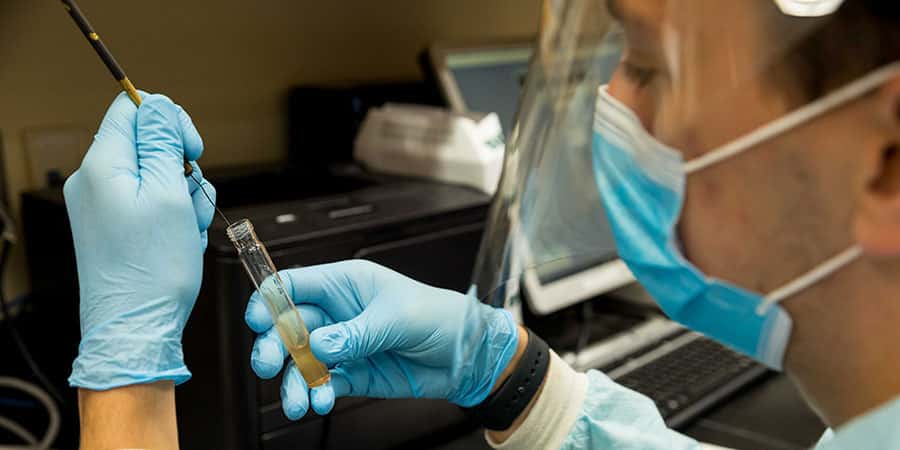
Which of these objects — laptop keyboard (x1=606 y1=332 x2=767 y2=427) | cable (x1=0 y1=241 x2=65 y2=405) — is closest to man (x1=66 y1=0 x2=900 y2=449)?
cable (x1=0 y1=241 x2=65 y2=405)

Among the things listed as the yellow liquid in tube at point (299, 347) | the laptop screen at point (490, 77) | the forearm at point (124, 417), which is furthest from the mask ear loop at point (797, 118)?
the laptop screen at point (490, 77)

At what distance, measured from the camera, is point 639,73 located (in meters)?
0.62

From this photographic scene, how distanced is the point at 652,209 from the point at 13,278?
844 mm

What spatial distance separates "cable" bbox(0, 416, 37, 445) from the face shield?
0.63m

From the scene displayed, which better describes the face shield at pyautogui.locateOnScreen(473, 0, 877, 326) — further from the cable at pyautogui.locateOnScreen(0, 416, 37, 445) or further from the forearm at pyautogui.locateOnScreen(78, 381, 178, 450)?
the cable at pyautogui.locateOnScreen(0, 416, 37, 445)

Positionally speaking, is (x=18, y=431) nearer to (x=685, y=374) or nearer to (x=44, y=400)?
(x=44, y=400)

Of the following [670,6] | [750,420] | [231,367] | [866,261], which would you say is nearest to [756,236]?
[866,261]

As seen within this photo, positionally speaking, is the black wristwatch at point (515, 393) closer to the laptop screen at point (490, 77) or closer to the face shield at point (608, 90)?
the face shield at point (608, 90)

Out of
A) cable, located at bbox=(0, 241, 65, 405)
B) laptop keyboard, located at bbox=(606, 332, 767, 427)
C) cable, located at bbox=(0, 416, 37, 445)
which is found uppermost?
cable, located at bbox=(0, 241, 65, 405)

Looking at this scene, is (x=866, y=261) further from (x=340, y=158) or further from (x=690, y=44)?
(x=340, y=158)

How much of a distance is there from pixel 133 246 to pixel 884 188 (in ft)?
1.77

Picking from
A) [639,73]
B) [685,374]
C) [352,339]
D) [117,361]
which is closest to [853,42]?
[639,73]

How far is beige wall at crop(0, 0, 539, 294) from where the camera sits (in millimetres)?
857

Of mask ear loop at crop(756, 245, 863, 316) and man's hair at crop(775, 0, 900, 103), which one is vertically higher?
man's hair at crop(775, 0, 900, 103)
